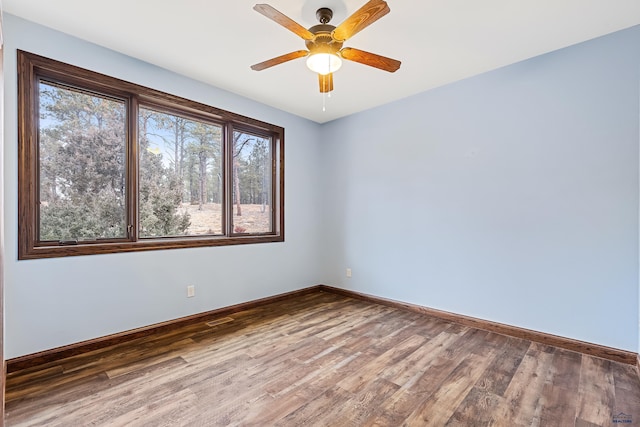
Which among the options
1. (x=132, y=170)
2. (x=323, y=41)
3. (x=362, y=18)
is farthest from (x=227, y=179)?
(x=362, y=18)

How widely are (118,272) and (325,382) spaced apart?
1977 mm

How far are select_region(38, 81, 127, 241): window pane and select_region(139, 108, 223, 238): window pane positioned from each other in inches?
8.0

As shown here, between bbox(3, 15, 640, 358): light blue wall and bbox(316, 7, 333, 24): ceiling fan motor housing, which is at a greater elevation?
bbox(316, 7, 333, 24): ceiling fan motor housing

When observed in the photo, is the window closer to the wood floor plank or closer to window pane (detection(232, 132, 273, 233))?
window pane (detection(232, 132, 273, 233))

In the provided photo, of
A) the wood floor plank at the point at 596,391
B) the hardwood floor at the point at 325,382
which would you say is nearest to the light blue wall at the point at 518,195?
the wood floor plank at the point at 596,391

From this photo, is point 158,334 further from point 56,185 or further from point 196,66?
point 196,66

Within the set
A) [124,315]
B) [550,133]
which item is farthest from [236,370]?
[550,133]

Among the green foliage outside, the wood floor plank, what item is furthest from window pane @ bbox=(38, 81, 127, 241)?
the wood floor plank

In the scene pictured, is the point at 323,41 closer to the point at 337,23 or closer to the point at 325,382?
the point at 337,23

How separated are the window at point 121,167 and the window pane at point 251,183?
0.02m

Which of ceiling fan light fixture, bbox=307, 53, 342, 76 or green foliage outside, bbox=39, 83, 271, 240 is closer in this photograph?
ceiling fan light fixture, bbox=307, 53, 342, 76

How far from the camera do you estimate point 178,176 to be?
3.16 metres

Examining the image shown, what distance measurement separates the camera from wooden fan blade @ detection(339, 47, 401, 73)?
2134 mm

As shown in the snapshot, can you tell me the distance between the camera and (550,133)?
2.66 meters
